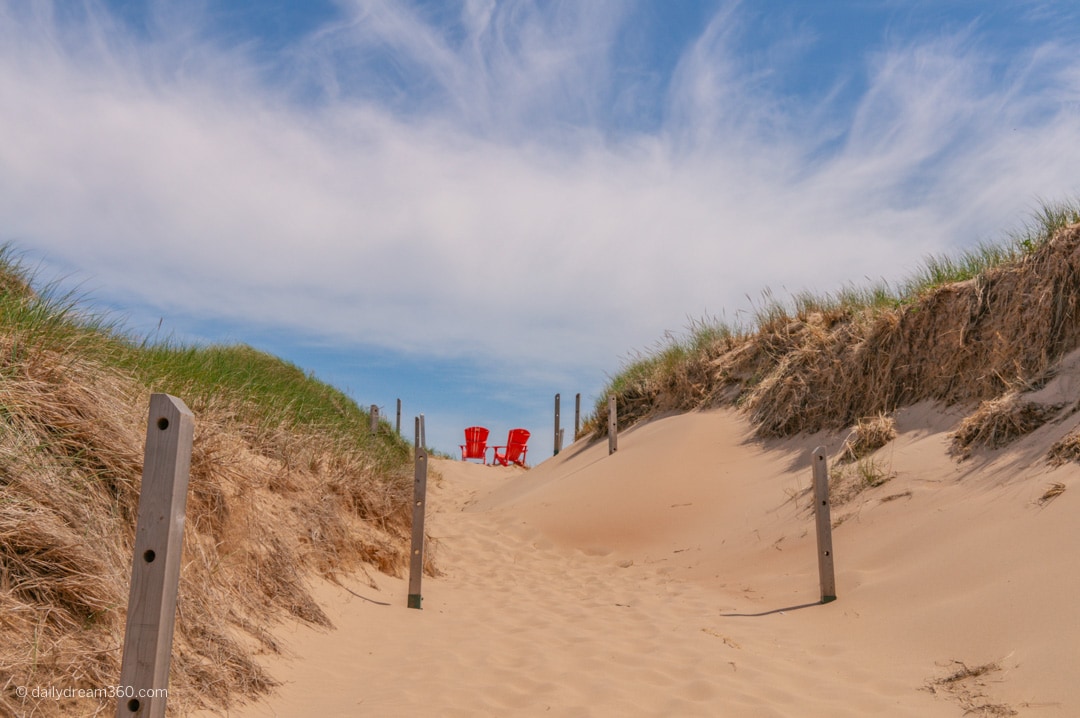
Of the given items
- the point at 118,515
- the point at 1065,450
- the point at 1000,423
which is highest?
the point at 1000,423

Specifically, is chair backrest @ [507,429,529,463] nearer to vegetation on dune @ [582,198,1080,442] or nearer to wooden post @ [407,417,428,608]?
vegetation on dune @ [582,198,1080,442]

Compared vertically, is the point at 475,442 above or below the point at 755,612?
above

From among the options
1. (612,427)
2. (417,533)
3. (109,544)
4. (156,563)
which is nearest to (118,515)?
(109,544)

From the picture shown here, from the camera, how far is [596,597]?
8203 mm

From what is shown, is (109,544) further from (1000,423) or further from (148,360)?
(1000,423)

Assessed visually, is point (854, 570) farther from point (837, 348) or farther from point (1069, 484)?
point (837, 348)

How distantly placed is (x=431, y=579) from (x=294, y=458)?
2371mm

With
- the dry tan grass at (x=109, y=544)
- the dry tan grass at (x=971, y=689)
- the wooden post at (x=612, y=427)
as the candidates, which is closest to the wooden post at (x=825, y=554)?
the dry tan grass at (x=971, y=689)

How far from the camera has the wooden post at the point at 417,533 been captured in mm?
7648

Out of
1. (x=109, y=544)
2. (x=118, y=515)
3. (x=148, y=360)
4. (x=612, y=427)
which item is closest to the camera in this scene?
(x=109, y=544)

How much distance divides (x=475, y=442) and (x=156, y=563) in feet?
78.9

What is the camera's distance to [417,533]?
778 cm

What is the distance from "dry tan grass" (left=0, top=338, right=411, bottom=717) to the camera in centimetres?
359

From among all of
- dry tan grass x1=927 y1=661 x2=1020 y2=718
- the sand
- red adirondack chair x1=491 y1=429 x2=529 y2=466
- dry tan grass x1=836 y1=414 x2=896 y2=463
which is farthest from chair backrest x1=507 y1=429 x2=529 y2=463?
dry tan grass x1=927 y1=661 x2=1020 y2=718
